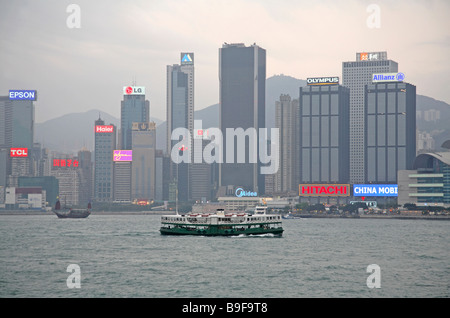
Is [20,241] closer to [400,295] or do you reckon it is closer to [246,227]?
[246,227]

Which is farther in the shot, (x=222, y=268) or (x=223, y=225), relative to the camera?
(x=223, y=225)

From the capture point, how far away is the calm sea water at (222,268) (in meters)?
66.6

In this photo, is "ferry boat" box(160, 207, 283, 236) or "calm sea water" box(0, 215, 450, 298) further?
"ferry boat" box(160, 207, 283, 236)

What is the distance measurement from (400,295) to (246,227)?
229 feet

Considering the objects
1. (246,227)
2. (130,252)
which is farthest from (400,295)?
(246,227)

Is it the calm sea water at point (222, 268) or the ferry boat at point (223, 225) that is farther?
the ferry boat at point (223, 225)

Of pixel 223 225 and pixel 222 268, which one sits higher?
pixel 223 225

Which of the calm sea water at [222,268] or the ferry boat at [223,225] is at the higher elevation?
the ferry boat at [223,225]

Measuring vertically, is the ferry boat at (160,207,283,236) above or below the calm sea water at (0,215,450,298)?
above

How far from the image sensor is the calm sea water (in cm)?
6656

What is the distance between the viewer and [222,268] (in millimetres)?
82938
